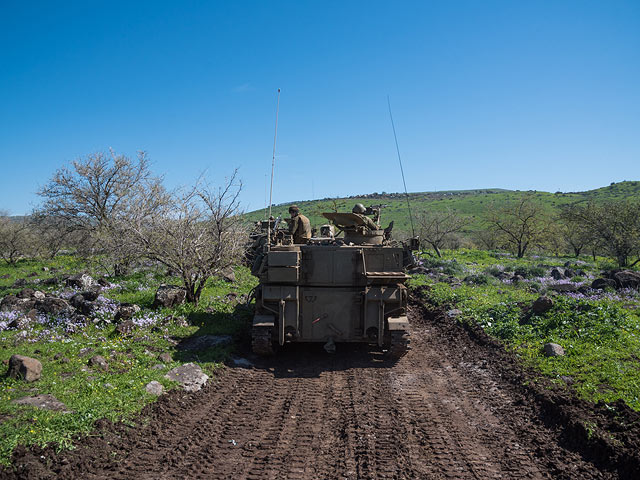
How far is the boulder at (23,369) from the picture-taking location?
284 inches

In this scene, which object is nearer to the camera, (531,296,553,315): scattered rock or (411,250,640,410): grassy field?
(411,250,640,410): grassy field

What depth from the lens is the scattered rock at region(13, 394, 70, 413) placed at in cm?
623

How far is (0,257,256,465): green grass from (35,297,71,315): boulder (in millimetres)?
1312

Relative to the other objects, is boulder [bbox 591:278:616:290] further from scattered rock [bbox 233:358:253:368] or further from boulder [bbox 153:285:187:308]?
boulder [bbox 153:285:187:308]

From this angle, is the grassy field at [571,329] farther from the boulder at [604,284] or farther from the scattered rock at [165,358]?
the scattered rock at [165,358]

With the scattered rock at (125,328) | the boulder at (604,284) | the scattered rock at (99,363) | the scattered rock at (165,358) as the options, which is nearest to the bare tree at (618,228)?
the boulder at (604,284)

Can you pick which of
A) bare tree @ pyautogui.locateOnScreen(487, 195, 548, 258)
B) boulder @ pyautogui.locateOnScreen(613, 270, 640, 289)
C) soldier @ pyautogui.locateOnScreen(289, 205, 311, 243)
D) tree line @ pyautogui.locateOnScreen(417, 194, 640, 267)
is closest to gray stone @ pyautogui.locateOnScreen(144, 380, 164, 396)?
soldier @ pyautogui.locateOnScreen(289, 205, 311, 243)

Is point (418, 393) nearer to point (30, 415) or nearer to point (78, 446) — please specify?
point (78, 446)

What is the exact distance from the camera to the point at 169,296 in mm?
13070

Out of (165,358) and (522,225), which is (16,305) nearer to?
(165,358)

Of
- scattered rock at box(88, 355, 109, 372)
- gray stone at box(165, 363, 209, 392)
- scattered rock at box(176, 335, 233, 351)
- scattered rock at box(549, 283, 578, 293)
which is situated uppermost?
scattered rock at box(549, 283, 578, 293)

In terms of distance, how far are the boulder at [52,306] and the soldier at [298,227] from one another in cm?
612

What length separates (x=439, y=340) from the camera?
38.4 ft

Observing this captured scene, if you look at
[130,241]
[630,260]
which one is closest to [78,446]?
[130,241]
